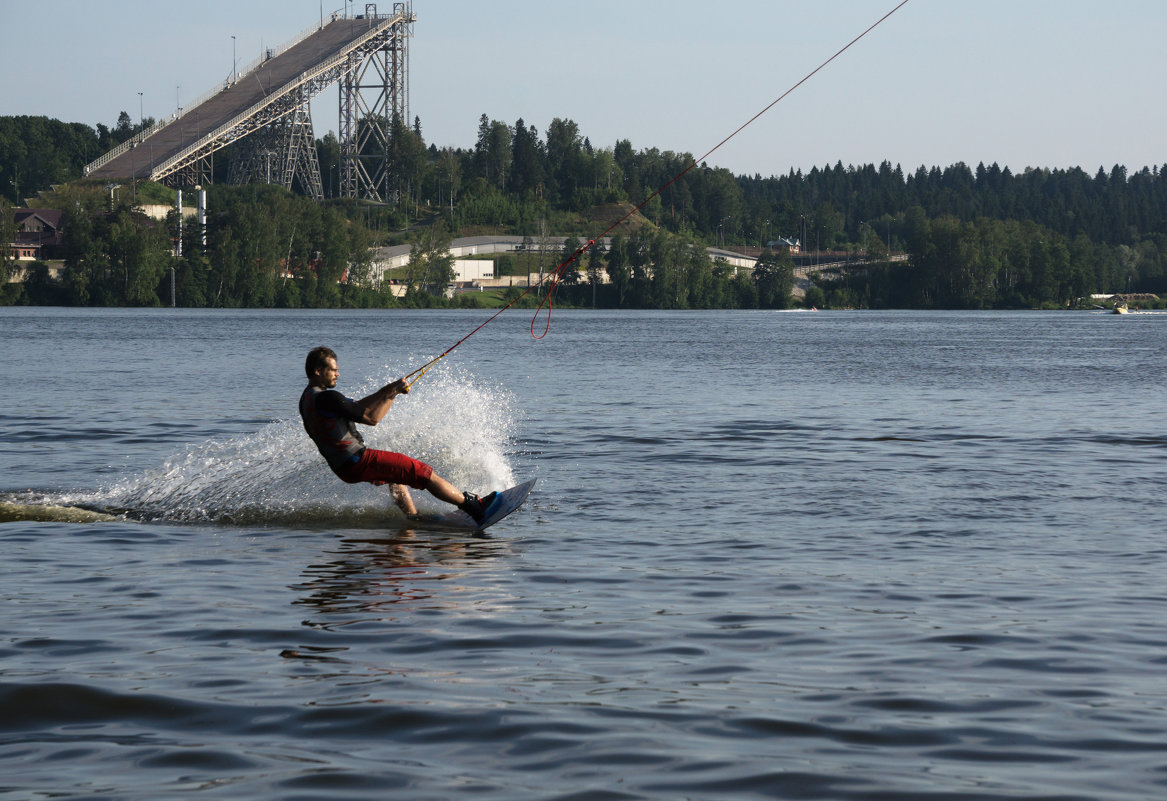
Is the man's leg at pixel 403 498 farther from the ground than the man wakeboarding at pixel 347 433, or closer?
closer

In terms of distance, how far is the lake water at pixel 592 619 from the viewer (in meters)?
6.74

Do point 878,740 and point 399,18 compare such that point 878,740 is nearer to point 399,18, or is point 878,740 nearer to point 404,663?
point 404,663

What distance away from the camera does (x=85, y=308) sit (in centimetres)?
12594

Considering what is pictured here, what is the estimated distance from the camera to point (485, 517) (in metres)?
13.9

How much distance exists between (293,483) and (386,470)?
322 cm

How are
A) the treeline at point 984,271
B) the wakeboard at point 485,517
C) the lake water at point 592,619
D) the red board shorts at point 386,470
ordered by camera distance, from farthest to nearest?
the treeline at point 984,271 < the wakeboard at point 485,517 < the red board shorts at point 386,470 < the lake water at point 592,619

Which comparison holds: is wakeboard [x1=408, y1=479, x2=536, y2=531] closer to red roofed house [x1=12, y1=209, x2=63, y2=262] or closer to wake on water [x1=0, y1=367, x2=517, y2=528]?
wake on water [x1=0, y1=367, x2=517, y2=528]

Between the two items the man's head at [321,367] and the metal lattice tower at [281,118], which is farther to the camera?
the metal lattice tower at [281,118]

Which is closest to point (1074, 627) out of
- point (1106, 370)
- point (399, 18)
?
point (1106, 370)

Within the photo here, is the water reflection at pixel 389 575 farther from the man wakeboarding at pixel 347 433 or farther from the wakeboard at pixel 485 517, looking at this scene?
the man wakeboarding at pixel 347 433

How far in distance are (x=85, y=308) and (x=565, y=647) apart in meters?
126

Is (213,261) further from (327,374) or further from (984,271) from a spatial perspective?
(327,374)

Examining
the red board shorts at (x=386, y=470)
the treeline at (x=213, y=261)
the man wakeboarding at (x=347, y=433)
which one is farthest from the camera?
the treeline at (x=213, y=261)

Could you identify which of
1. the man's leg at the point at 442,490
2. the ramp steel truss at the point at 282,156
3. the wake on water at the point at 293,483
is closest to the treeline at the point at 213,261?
the ramp steel truss at the point at 282,156
